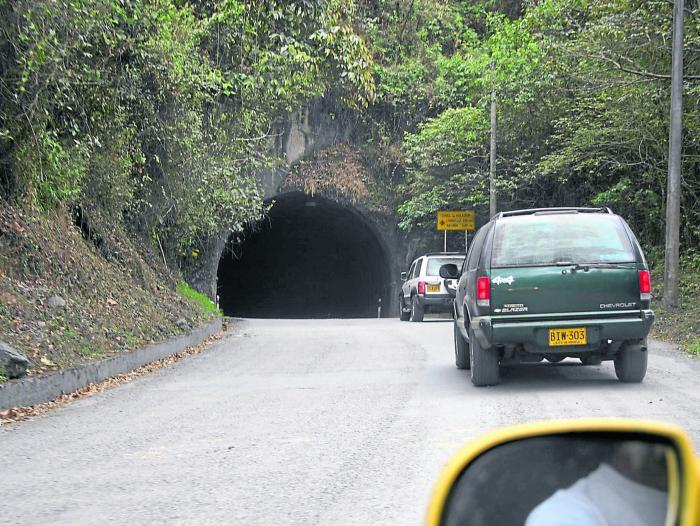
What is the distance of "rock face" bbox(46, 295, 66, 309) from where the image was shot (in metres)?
12.5

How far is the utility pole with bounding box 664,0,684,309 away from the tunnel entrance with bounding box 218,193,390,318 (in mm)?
20188

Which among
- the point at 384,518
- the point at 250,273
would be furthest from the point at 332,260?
the point at 384,518

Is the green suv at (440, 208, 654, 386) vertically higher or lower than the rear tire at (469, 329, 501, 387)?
higher

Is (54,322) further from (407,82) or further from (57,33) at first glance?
(407,82)

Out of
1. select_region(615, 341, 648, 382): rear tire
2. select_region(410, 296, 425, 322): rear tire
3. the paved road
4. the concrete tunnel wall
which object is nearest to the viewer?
the paved road

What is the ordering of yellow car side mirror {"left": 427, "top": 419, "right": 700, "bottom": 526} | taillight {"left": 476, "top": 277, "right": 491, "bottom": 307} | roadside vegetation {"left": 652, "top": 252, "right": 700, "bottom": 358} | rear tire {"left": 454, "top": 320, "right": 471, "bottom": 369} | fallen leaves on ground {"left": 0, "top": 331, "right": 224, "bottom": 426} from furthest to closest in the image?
roadside vegetation {"left": 652, "top": 252, "right": 700, "bottom": 358} → rear tire {"left": 454, "top": 320, "right": 471, "bottom": 369} → taillight {"left": 476, "top": 277, "right": 491, "bottom": 307} → fallen leaves on ground {"left": 0, "top": 331, "right": 224, "bottom": 426} → yellow car side mirror {"left": 427, "top": 419, "right": 700, "bottom": 526}

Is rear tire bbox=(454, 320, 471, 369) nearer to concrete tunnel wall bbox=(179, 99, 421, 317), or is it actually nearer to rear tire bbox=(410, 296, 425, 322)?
rear tire bbox=(410, 296, 425, 322)

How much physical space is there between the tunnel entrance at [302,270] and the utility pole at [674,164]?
795 inches

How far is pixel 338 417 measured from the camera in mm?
8094

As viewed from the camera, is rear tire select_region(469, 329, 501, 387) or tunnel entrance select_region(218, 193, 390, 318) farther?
tunnel entrance select_region(218, 193, 390, 318)

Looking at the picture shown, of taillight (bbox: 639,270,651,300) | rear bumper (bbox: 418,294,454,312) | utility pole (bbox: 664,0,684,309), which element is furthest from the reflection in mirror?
rear bumper (bbox: 418,294,454,312)

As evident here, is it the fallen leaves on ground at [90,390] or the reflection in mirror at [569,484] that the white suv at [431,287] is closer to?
the fallen leaves on ground at [90,390]

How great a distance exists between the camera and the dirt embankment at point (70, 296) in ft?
36.8

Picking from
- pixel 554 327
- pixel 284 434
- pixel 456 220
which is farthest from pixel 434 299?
pixel 284 434
